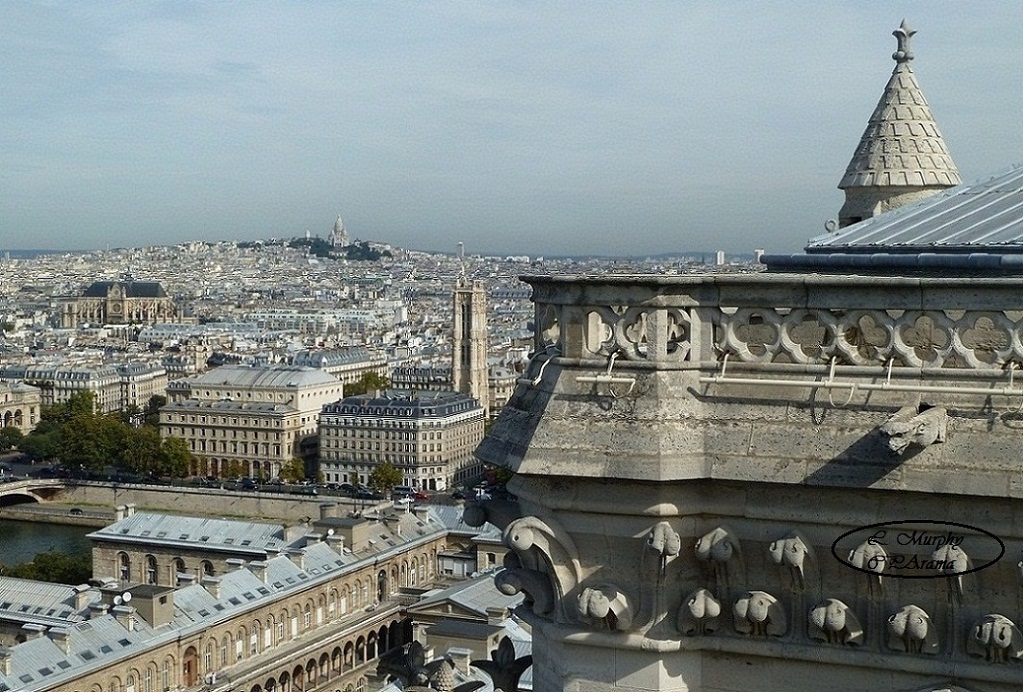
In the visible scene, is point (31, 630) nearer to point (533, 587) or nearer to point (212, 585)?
point (212, 585)

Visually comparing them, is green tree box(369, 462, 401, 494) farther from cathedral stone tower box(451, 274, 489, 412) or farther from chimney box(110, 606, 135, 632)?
chimney box(110, 606, 135, 632)

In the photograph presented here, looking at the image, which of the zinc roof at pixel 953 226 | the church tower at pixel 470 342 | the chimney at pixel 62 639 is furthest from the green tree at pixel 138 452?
the zinc roof at pixel 953 226

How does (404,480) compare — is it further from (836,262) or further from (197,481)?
(836,262)

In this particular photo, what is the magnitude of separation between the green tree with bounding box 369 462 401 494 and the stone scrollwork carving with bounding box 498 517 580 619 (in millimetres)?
59076

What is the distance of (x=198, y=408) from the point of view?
237ft

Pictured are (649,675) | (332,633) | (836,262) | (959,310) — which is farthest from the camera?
(332,633)

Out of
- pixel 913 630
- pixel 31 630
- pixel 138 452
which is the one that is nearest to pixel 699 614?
pixel 913 630

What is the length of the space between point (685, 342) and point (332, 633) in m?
30.0

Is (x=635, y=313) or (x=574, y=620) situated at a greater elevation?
(x=635, y=313)

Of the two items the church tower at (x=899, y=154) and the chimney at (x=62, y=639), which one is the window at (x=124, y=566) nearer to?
the chimney at (x=62, y=639)

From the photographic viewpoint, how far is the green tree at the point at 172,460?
2655 inches

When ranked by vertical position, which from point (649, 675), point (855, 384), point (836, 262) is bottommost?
point (649, 675)

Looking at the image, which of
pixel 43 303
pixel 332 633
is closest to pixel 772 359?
pixel 332 633

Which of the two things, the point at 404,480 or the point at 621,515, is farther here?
the point at 404,480
